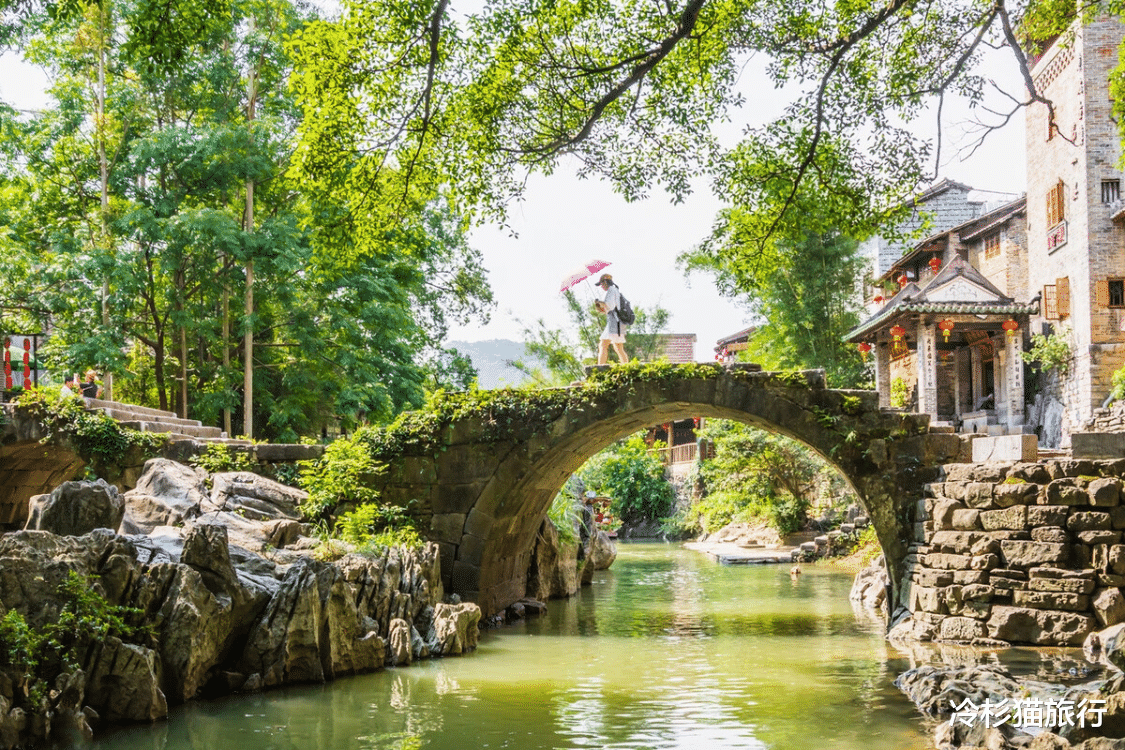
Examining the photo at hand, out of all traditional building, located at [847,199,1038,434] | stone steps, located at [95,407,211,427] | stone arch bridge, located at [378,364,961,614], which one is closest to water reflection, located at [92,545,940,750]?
stone arch bridge, located at [378,364,961,614]

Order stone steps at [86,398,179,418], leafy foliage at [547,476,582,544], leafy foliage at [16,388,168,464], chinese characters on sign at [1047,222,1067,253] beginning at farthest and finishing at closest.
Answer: chinese characters on sign at [1047,222,1067,253] < leafy foliage at [547,476,582,544] < stone steps at [86,398,179,418] < leafy foliage at [16,388,168,464]

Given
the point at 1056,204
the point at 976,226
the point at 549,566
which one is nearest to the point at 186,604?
the point at 549,566

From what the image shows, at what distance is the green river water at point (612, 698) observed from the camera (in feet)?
23.2

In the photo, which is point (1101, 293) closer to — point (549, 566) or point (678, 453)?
point (549, 566)

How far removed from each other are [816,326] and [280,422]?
14.4m

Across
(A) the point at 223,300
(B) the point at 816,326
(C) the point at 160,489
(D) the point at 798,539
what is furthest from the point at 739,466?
(C) the point at 160,489

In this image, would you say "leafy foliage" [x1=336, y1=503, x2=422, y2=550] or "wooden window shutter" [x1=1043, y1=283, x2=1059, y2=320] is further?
"wooden window shutter" [x1=1043, y1=283, x2=1059, y2=320]

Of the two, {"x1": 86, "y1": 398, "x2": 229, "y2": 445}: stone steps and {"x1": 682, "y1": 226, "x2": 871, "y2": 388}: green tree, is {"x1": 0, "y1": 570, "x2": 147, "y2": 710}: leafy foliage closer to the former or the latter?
{"x1": 86, "y1": 398, "x2": 229, "y2": 445}: stone steps

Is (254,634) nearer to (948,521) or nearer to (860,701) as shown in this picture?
(860,701)

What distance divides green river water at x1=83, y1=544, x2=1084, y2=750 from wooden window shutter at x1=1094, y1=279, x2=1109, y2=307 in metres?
11.6

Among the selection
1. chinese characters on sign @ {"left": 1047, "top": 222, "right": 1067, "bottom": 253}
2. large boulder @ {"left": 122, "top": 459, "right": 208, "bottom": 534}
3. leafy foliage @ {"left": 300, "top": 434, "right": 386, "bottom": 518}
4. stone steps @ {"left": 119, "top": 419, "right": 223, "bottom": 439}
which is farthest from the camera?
chinese characters on sign @ {"left": 1047, "top": 222, "right": 1067, "bottom": 253}

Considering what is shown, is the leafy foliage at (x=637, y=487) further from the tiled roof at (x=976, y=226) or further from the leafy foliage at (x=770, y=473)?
the tiled roof at (x=976, y=226)

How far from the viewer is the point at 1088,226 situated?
71.3ft

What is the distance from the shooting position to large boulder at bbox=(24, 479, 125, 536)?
859 cm
